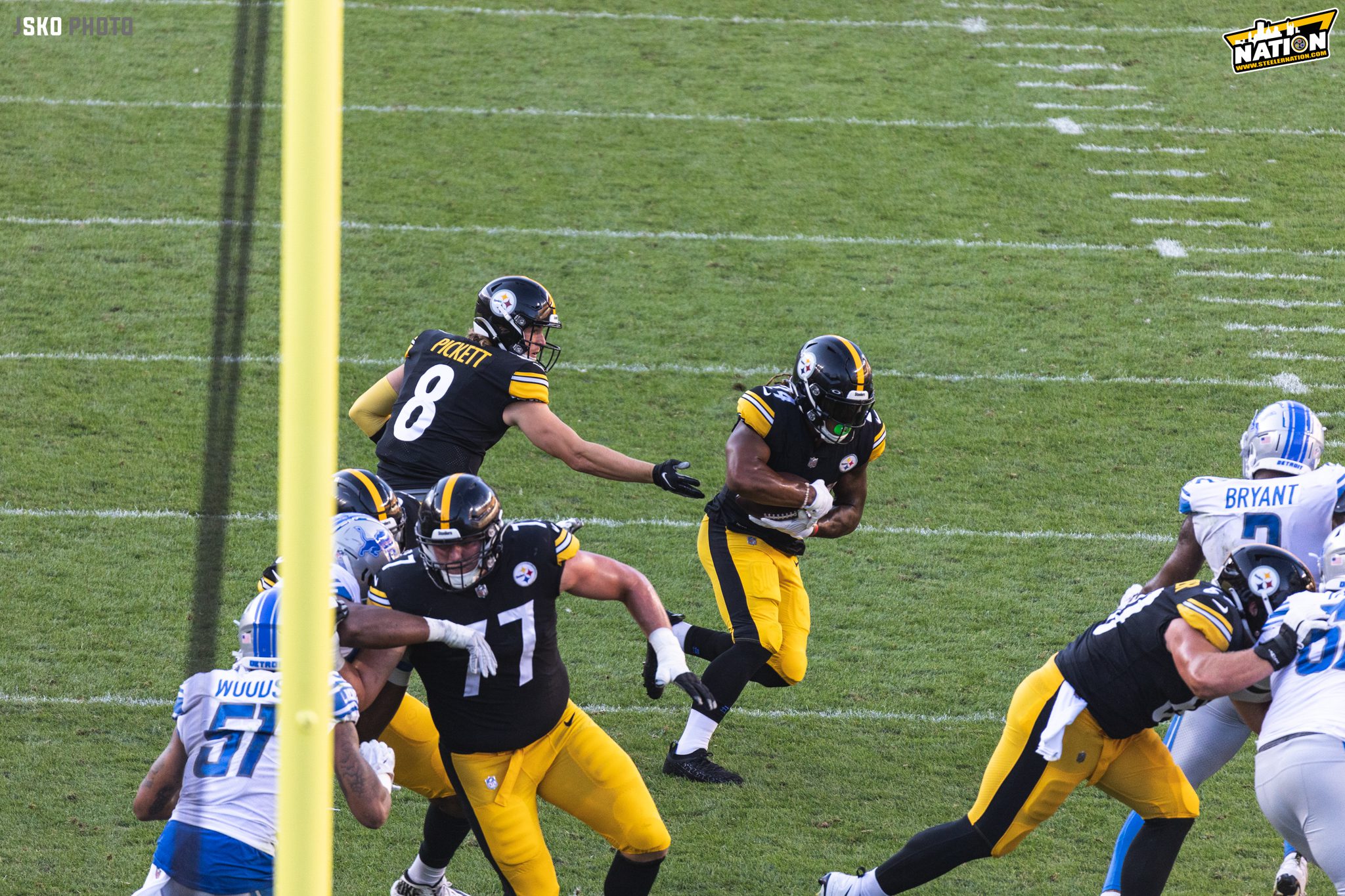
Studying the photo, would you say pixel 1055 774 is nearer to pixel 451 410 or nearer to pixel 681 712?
pixel 681 712

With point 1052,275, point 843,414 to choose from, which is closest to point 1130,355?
point 1052,275

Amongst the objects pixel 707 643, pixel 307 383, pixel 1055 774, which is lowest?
pixel 707 643

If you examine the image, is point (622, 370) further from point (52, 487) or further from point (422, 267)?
point (52, 487)

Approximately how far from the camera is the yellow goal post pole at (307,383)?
1.79 meters

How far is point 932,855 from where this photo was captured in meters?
4.24

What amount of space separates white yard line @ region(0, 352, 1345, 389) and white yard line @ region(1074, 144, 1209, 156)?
317 centimetres

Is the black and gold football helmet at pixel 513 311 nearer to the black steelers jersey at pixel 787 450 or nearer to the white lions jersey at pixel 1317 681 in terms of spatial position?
the black steelers jersey at pixel 787 450

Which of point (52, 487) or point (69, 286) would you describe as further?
point (69, 286)

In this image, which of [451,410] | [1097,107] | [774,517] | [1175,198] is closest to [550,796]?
[774,517]

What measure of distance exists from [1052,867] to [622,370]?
4471 mm

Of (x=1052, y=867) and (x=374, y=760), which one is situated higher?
(x=374, y=760)

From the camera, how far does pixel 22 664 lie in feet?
19.3

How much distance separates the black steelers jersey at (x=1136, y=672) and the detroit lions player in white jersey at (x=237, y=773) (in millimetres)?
2015

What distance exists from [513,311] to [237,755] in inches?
102
